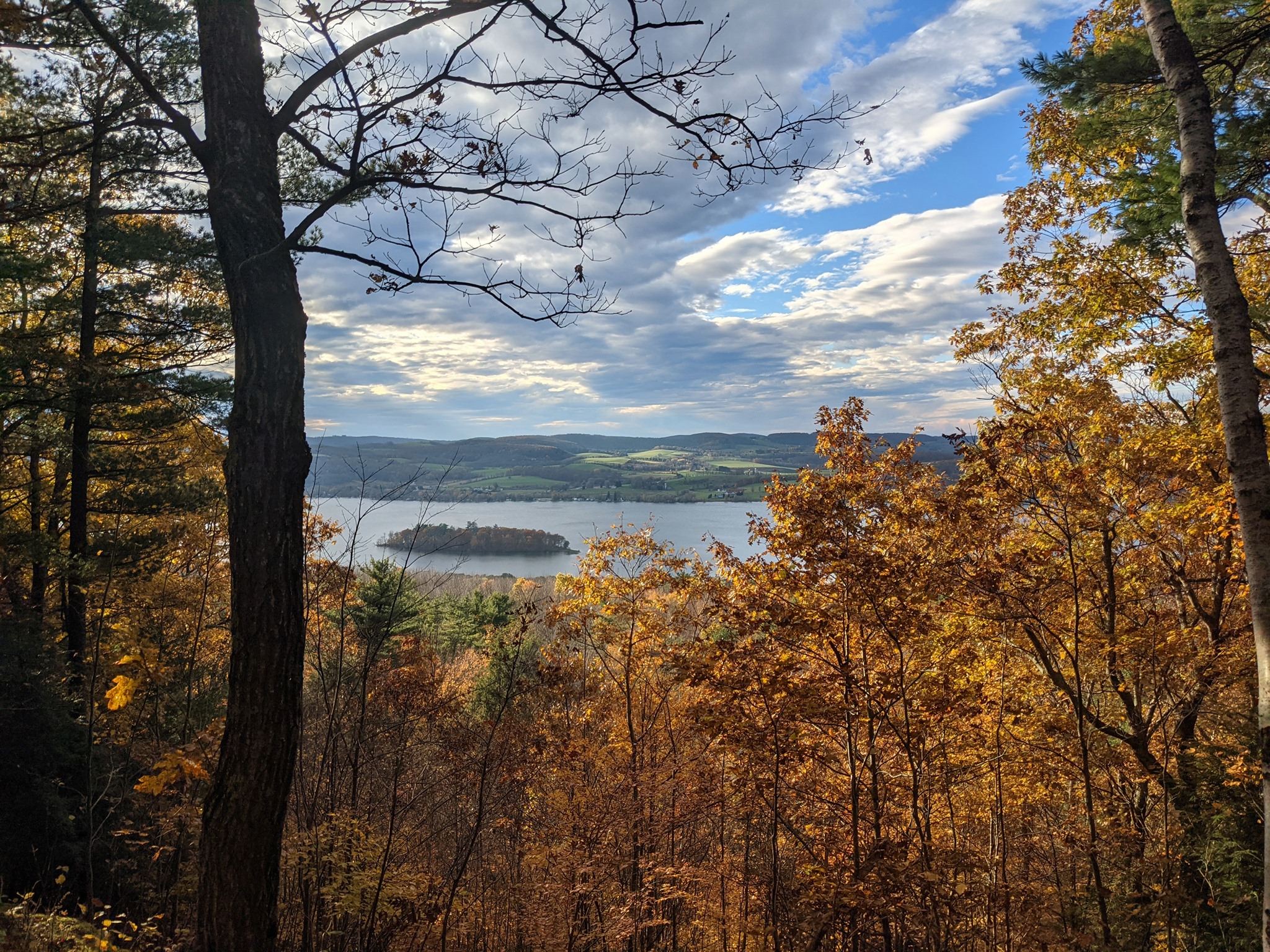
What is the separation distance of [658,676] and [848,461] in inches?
371

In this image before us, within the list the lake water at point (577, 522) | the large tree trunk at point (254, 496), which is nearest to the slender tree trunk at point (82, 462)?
the lake water at point (577, 522)

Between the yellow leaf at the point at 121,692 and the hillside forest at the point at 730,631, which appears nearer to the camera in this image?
the hillside forest at the point at 730,631

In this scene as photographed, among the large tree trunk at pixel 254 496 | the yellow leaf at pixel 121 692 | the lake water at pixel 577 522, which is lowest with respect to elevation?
the lake water at pixel 577 522

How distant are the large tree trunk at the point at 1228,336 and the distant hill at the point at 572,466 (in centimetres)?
311

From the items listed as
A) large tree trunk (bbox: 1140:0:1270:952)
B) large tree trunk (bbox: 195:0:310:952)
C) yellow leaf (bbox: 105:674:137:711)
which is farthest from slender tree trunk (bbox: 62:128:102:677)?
large tree trunk (bbox: 1140:0:1270:952)

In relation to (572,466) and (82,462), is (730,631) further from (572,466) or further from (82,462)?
(572,466)

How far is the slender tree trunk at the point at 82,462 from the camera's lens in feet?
31.1

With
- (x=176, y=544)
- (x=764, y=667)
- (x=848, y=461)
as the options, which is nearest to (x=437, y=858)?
(x=176, y=544)

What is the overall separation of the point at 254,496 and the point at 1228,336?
5.13 meters

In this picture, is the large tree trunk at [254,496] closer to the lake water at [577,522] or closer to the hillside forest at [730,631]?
the hillside forest at [730,631]

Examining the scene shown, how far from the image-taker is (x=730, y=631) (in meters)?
8.93

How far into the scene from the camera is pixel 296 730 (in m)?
2.91

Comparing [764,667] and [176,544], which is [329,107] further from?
[176,544]

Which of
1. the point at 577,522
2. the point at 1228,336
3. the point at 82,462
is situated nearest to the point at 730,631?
the point at 1228,336
